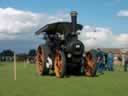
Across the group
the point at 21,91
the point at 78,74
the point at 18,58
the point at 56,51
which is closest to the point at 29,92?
the point at 21,91

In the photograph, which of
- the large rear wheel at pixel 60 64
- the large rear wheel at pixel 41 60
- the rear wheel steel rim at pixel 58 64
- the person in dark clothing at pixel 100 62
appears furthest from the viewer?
the person in dark clothing at pixel 100 62

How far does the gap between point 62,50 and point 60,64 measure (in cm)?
91

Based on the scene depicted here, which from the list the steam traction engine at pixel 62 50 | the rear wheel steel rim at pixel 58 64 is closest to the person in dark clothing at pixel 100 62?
the steam traction engine at pixel 62 50

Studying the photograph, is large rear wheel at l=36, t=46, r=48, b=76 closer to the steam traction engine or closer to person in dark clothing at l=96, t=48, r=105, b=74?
the steam traction engine

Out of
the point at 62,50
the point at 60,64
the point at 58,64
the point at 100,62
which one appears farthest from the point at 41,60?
the point at 100,62

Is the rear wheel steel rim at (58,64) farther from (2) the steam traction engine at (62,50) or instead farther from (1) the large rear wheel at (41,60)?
(1) the large rear wheel at (41,60)

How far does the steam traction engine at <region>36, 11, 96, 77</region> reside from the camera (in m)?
19.7

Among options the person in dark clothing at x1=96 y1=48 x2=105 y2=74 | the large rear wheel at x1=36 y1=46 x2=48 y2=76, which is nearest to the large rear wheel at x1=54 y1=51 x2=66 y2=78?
the large rear wheel at x1=36 y1=46 x2=48 y2=76

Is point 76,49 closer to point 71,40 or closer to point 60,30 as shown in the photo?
point 71,40

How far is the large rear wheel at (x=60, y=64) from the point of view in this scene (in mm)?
19031

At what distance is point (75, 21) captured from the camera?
20719mm

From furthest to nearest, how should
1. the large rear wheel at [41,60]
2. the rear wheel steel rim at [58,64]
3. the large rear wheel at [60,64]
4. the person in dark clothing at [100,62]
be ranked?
the person in dark clothing at [100,62] < the large rear wheel at [41,60] < the rear wheel steel rim at [58,64] < the large rear wheel at [60,64]

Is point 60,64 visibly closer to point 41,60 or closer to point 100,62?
point 41,60

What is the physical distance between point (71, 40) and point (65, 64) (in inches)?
55.6
